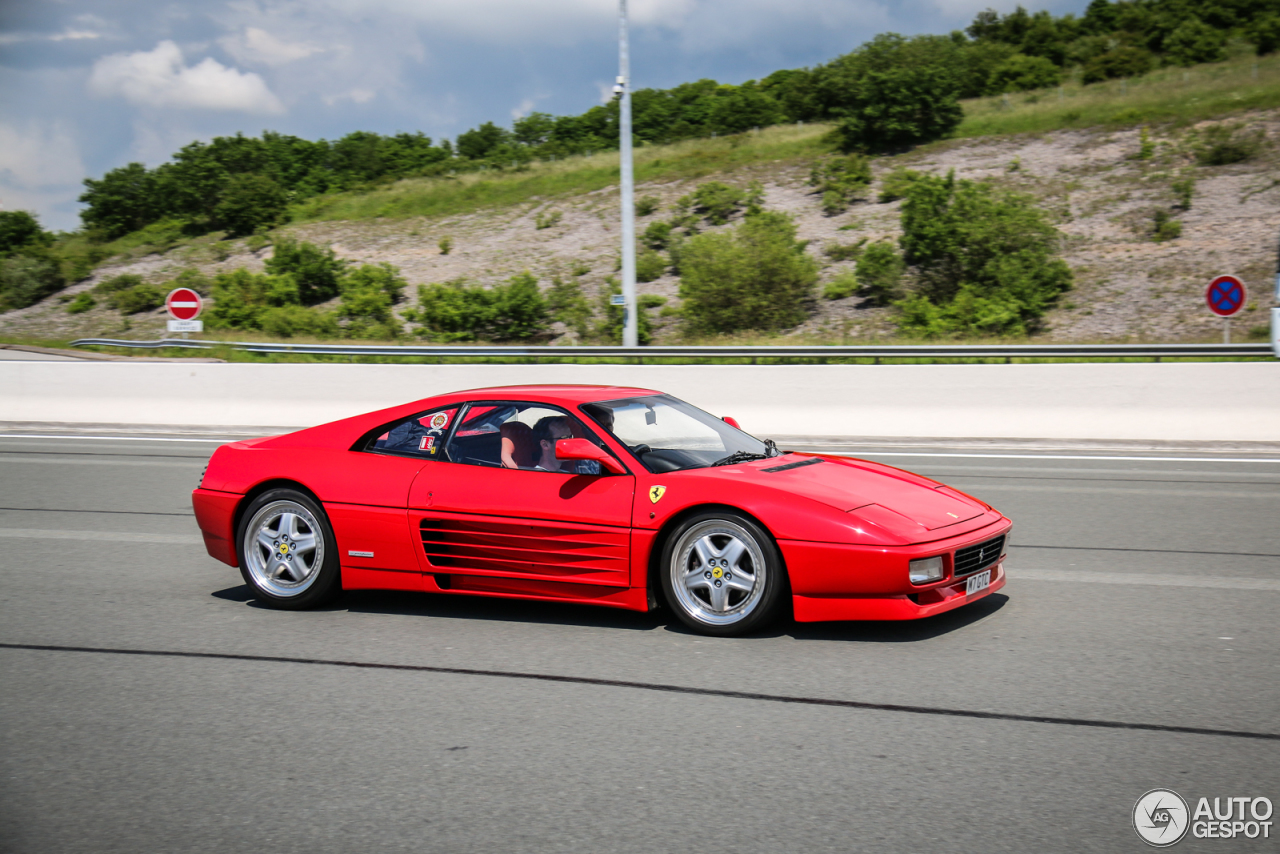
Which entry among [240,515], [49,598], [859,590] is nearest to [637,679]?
[859,590]

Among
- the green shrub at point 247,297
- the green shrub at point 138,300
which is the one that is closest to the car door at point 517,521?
the green shrub at point 247,297

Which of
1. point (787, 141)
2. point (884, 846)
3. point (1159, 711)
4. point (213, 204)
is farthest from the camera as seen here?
point (213, 204)

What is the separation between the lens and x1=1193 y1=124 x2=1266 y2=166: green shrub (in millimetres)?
44938

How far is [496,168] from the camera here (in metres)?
68.6

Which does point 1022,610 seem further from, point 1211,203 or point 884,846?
point 1211,203

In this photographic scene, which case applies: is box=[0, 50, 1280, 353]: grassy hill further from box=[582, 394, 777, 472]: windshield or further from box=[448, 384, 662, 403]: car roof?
box=[448, 384, 662, 403]: car roof

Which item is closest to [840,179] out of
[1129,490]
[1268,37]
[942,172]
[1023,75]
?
[942,172]

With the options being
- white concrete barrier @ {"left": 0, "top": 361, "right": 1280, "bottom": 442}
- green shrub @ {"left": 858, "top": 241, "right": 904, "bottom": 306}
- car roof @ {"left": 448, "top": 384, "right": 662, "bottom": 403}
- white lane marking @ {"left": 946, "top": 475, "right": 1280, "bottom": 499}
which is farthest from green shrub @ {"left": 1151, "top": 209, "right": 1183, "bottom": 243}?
car roof @ {"left": 448, "top": 384, "right": 662, "bottom": 403}

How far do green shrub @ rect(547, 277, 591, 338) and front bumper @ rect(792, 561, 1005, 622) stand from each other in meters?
34.1

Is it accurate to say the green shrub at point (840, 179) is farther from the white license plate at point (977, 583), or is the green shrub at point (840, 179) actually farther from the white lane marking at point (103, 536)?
the white license plate at point (977, 583)

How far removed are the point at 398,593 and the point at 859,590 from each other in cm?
290

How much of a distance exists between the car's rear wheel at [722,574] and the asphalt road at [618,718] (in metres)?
0.14

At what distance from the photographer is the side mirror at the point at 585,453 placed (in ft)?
18.0

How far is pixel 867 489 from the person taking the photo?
18.6 ft
